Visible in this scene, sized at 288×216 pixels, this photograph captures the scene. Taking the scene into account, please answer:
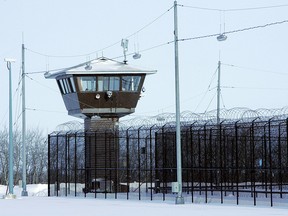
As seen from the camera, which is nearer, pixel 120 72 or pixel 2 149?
pixel 120 72

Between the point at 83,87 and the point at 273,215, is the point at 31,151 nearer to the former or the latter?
the point at 83,87

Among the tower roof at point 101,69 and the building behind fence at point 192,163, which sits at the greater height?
the tower roof at point 101,69

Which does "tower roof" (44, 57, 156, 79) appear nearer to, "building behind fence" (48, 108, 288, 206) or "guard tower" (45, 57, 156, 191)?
"guard tower" (45, 57, 156, 191)

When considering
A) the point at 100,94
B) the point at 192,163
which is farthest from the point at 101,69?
the point at 192,163

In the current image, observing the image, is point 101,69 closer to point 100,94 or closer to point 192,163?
point 100,94

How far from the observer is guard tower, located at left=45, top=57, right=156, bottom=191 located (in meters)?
53.4

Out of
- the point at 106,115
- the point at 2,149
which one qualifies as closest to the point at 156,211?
the point at 106,115

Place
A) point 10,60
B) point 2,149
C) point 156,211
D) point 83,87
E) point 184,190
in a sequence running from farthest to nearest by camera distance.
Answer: point 2,149
point 83,87
point 184,190
point 10,60
point 156,211

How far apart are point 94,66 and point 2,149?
39614 millimetres

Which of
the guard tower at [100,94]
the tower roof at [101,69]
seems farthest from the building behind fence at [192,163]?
the tower roof at [101,69]

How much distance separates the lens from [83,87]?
5375 cm

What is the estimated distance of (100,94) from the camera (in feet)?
177

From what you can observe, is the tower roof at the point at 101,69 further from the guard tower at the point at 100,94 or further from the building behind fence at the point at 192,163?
the building behind fence at the point at 192,163

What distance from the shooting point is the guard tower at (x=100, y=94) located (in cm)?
5344
